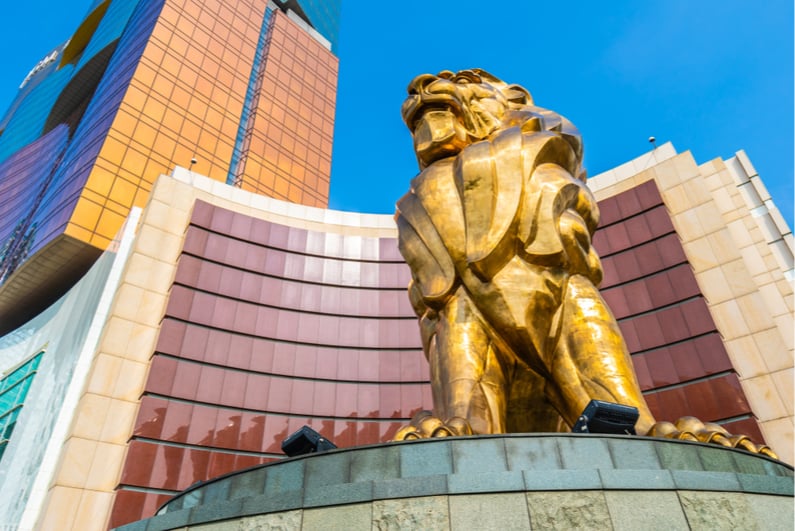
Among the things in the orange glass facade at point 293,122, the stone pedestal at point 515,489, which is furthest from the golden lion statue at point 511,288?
the orange glass facade at point 293,122

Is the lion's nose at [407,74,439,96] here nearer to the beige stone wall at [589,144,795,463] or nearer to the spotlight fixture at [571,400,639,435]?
the spotlight fixture at [571,400,639,435]

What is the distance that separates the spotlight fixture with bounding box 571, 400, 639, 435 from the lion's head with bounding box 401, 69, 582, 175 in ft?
10.7

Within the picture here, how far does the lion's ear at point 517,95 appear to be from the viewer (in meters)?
7.54

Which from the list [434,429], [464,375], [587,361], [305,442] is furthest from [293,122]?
[434,429]

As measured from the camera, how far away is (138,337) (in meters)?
17.5

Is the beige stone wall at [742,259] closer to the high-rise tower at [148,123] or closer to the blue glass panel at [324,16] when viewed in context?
the high-rise tower at [148,123]

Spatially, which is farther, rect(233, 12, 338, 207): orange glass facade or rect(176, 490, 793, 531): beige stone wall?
rect(233, 12, 338, 207): orange glass facade

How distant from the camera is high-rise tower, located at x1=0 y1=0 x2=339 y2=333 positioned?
2959 cm

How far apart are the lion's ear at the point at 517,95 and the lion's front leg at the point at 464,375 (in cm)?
316

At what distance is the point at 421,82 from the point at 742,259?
14.6m

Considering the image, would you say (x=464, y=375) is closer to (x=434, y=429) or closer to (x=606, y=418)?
(x=434, y=429)

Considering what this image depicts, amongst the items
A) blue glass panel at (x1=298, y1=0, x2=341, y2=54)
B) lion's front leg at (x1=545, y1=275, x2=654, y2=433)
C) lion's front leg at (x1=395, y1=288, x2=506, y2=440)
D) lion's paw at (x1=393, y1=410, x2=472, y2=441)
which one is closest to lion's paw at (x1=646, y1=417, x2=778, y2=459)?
lion's front leg at (x1=545, y1=275, x2=654, y2=433)

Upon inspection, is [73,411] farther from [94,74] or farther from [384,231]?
[94,74]

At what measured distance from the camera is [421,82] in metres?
7.04
